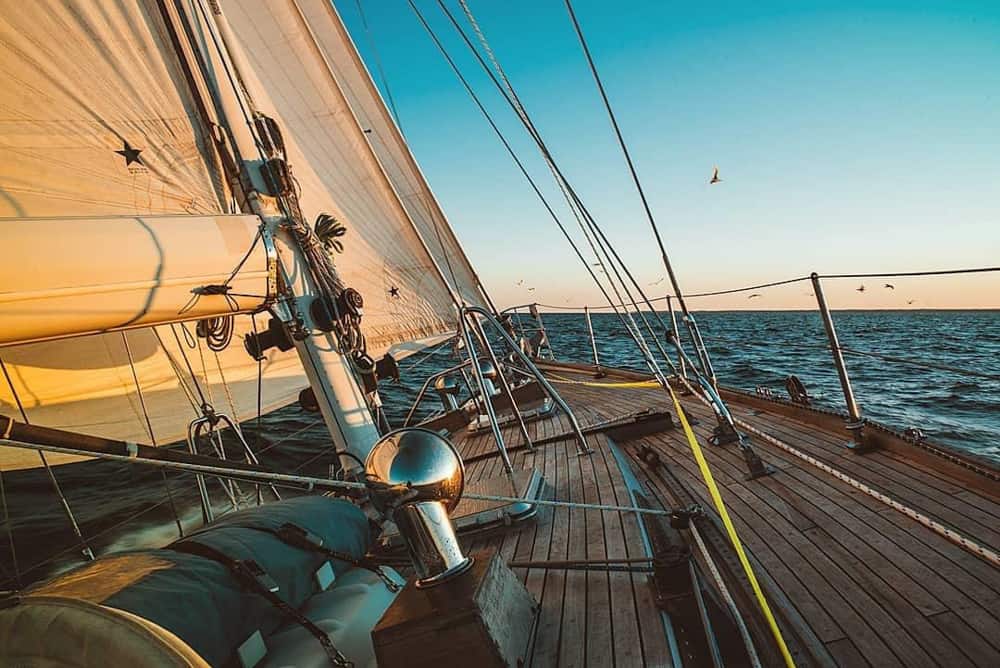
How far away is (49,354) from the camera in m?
4.05

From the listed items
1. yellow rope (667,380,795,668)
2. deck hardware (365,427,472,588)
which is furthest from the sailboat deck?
deck hardware (365,427,472,588)

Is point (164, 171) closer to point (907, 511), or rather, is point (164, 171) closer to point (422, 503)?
point (422, 503)

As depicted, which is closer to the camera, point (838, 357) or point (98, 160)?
point (838, 357)

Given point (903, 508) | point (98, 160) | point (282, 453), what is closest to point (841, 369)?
point (903, 508)

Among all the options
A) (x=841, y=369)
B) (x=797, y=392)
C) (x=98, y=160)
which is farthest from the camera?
(x=797, y=392)

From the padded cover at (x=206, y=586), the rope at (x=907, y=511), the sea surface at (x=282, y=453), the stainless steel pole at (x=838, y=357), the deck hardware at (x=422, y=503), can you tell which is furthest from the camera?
the sea surface at (x=282, y=453)

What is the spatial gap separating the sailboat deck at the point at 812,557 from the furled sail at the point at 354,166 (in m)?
3.43

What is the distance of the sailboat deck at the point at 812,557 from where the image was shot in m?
1.75

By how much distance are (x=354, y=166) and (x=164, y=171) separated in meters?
2.60

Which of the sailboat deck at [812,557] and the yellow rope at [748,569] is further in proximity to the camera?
the sailboat deck at [812,557]

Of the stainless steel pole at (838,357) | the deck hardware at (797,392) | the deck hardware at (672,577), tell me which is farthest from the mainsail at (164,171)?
the deck hardware at (797,392)

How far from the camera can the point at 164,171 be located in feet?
13.8

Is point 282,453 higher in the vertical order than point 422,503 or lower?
lower

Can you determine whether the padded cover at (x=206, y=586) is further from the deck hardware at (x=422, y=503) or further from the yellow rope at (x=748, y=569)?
the yellow rope at (x=748, y=569)
